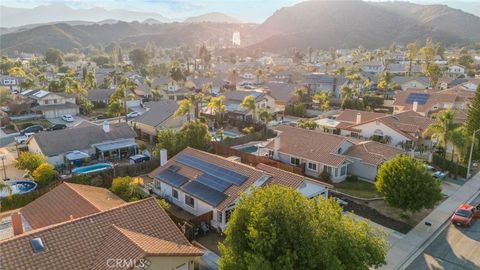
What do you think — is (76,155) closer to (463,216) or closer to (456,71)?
(463,216)

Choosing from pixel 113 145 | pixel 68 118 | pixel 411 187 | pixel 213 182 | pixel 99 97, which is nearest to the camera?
pixel 411 187

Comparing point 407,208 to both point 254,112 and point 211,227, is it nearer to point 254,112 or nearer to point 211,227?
point 211,227

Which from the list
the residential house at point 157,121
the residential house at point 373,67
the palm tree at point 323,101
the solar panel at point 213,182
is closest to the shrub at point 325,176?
the solar panel at point 213,182

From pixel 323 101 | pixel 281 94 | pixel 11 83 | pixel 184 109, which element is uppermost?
pixel 184 109

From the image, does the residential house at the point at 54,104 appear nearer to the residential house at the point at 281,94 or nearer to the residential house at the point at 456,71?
the residential house at the point at 281,94

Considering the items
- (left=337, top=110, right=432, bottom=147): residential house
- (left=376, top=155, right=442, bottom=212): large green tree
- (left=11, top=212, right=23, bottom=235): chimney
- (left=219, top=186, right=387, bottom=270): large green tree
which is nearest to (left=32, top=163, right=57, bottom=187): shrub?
(left=11, top=212, right=23, bottom=235): chimney

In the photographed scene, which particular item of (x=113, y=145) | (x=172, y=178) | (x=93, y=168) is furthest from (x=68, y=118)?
(x=172, y=178)

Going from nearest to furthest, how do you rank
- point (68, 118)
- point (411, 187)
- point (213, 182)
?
point (411, 187) → point (213, 182) → point (68, 118)
